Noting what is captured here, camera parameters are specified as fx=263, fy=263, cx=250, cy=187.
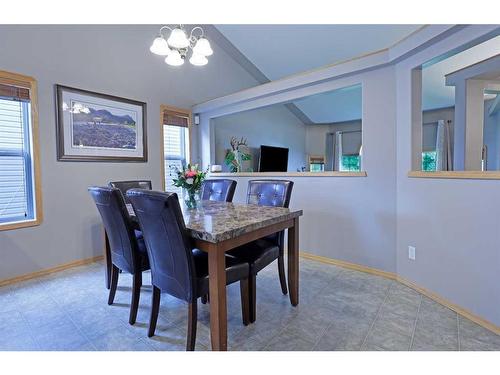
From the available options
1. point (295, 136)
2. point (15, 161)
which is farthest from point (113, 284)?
point (295, 136)

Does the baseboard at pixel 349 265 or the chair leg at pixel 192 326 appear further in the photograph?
the baseboard at pixel 349 265

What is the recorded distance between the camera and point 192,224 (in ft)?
5.29

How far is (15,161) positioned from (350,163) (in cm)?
717

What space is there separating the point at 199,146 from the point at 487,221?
3.99 metres

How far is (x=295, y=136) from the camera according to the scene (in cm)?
738

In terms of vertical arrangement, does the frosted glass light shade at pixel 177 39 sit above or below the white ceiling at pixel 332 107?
below

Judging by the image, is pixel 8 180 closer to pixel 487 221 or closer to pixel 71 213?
pixel 71 213

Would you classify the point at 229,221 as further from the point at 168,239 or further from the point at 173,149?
the point at 173,149

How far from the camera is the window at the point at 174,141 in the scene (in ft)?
13.8

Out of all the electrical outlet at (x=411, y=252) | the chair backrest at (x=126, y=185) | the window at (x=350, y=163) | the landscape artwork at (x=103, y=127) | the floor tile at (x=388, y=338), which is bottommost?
the floor tile at (x=388, y=338)

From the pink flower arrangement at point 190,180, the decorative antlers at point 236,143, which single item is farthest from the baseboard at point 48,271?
the decorative antlers at point 236,143

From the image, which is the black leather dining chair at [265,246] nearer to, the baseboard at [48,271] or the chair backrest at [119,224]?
the chair backrest at [119,224]

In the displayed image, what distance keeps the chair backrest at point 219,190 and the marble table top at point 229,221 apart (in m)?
0.65
